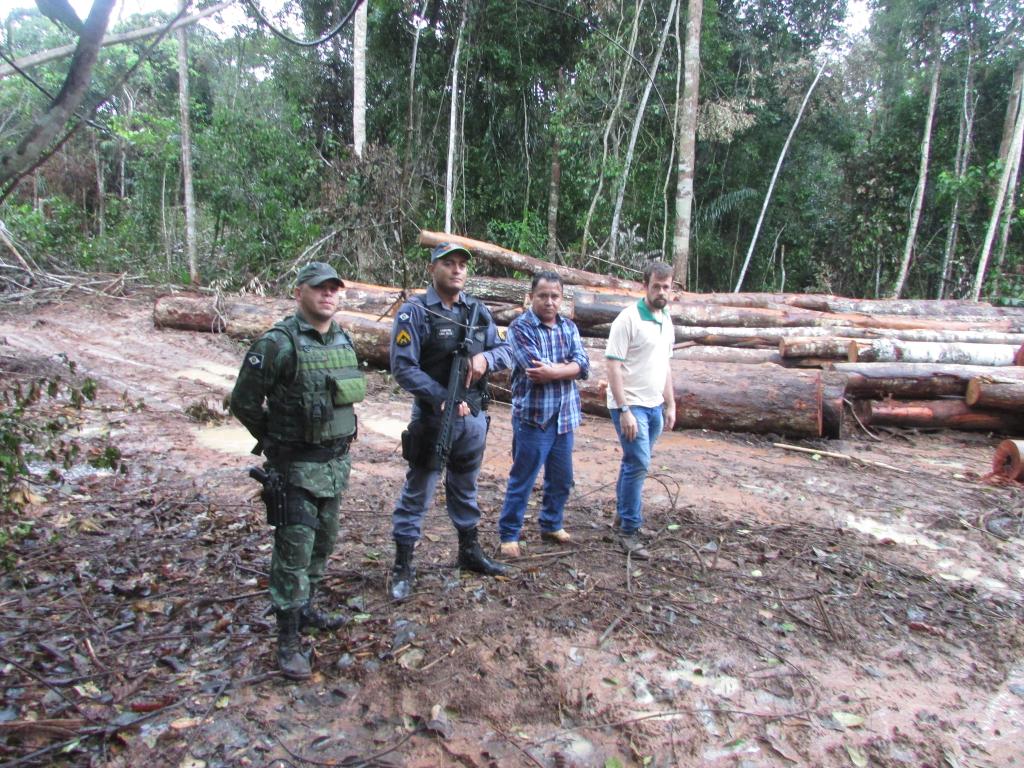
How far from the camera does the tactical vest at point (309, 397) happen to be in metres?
2.79

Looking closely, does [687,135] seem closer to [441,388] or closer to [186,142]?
[186,142]

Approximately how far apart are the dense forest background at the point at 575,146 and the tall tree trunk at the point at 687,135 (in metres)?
0.87

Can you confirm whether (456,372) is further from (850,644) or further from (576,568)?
(850,644)

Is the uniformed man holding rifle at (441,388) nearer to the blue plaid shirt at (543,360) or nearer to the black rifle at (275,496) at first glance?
the blue plaid shirt at (543,360)

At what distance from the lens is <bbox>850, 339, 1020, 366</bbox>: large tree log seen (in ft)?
27.1

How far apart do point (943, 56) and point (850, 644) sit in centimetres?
1839

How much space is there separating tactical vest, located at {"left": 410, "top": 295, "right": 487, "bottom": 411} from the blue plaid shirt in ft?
1.34

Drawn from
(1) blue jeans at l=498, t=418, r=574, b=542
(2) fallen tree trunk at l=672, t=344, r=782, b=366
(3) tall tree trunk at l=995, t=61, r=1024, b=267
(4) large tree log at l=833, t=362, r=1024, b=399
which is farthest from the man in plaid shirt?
(3) tall tree trunk at l=995, t=61, r=1024, b=267

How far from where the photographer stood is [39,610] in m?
3.20

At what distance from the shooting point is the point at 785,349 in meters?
8.32

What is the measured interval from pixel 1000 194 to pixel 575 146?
9696mm

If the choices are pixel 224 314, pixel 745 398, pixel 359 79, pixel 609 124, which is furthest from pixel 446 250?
pixel 609 124

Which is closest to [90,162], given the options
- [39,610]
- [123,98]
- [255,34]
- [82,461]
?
[123,98]

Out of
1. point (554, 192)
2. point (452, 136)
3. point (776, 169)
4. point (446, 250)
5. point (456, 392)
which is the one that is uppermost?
point (776, 169)
